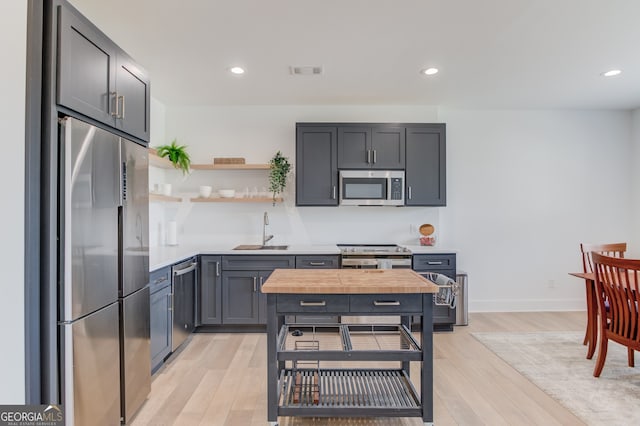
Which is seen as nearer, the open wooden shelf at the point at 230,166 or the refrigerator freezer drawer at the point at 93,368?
the refrigerator freezer drawer at the point at 93,368

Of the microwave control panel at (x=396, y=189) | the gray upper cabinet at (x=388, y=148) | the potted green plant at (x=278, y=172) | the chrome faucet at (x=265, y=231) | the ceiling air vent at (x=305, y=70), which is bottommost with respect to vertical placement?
the chrome faucet at (x=265, y=231)

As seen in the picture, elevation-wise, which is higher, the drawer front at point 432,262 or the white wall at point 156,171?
the white wall at point 156,171

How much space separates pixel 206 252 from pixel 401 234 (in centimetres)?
245

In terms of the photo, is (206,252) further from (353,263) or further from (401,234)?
(401,234)

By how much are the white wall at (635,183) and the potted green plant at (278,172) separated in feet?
15.4

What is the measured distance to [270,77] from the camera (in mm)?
3484

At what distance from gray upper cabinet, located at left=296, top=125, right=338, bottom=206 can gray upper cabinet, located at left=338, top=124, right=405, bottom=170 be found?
0.39ft

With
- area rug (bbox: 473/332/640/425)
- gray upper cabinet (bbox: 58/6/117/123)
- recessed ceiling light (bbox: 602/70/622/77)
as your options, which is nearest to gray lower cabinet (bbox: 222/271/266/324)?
gray upper cabinet (bbox: 58/6/117/123)

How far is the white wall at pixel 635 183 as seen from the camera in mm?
4566

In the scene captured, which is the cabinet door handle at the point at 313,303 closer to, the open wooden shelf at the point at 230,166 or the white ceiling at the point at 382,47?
the white ceiling at the point at 382,47

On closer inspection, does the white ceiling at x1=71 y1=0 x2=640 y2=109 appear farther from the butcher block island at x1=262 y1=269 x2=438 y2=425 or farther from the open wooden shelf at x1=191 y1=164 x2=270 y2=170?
the butcher block island at x1=262 y1=269 x2=438 y2=425

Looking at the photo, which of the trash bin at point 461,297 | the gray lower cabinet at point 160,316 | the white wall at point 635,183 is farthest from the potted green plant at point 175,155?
the white wall at point 635,183

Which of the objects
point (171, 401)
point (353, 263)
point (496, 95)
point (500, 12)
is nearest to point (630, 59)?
point (496, 95)
